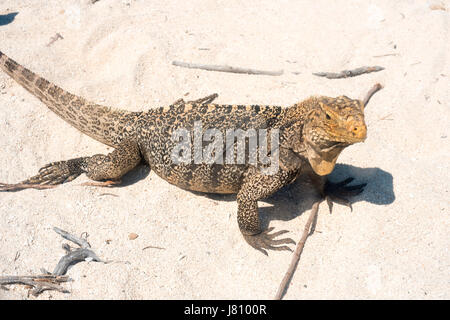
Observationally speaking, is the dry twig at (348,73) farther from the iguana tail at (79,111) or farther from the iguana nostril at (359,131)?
the iguana tail at (79,111)

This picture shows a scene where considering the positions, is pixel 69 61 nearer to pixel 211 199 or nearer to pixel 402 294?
pixel 211 199

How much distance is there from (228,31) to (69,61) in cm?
304

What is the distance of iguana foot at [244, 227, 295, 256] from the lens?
15.5 feet

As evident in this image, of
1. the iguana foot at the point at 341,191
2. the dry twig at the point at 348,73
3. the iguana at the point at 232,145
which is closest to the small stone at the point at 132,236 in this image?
the iguana at the point at 232,145

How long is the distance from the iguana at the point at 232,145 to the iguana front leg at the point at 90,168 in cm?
1

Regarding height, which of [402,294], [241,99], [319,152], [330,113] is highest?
[330,113]

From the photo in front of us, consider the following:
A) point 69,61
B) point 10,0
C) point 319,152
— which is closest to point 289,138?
point 319,152

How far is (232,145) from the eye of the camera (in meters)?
4.75

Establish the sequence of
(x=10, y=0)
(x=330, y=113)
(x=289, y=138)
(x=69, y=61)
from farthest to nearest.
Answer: (x=10, y=0) → (x=69, y=61) → (x=289, y=138) → (x=330, y=113)

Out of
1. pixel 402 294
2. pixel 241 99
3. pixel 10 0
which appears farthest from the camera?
pixel 10 0

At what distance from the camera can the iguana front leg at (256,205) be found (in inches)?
182

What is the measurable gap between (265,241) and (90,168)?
2622 millimetres

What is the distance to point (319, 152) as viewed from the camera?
4.34 m

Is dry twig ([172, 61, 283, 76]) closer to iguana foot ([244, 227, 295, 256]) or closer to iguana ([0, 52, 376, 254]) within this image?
iguana ([0, 52, 376, 254])
